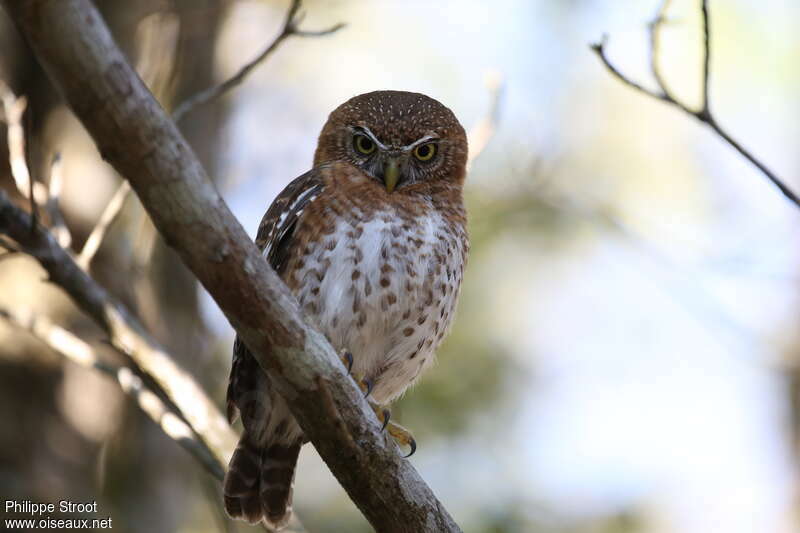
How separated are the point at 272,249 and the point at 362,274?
510 mm

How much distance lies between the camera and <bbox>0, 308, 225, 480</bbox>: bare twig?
4.40 metres

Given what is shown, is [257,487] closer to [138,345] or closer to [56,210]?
[138,345]

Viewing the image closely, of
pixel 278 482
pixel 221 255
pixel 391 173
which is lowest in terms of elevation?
pixel 278 482

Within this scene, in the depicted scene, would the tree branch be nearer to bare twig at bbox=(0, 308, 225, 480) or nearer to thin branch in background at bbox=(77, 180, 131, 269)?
bare twig at bbox=(0, 308, 225, 480)

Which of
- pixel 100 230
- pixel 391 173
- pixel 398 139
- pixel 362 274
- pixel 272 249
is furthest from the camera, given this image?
pixel 398 139

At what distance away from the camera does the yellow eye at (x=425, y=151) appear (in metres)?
5.34

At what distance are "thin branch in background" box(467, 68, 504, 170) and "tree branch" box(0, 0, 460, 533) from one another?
2.10 m

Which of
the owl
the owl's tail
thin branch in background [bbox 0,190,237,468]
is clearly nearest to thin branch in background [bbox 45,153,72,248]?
thin branch in background [bbox 0,190,237,468]

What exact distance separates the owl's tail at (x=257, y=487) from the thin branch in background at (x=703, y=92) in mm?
2486

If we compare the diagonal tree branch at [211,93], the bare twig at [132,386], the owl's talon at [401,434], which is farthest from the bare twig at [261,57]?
the owl's talon at [401,434]

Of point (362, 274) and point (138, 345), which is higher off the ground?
point (362, 274)

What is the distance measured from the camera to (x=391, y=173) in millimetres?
5074

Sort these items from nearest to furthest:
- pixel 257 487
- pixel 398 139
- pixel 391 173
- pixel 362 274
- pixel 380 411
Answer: pixel 380 411 < pixel 362 274 < pixel 257 487 < pixel 391 173 < pixel 398 139

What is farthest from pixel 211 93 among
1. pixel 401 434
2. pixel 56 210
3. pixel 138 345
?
pixel 401 434
